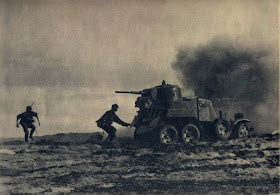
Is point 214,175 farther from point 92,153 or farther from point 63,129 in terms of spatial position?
point 63,129

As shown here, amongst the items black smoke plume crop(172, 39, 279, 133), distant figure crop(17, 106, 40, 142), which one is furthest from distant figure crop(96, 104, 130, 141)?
black smoke plume crop(172, 39, 279, 133)

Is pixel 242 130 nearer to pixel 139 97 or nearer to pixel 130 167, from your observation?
pixel 139 97

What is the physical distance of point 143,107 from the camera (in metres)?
10.1

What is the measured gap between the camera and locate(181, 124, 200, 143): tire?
10164 millimetres

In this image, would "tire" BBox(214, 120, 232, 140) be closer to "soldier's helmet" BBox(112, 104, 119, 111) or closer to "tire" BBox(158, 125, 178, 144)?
"tire" BBox(158, 125, 178, 144)

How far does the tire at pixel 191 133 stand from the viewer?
1016 centimetres

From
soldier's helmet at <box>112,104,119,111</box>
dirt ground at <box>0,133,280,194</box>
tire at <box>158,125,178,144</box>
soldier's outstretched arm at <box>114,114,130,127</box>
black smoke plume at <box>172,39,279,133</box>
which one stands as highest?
black smoke plume at <box>172,39,279,133</box>

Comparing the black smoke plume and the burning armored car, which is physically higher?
the black smoke plume

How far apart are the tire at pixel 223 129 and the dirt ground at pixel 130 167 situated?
201 mm

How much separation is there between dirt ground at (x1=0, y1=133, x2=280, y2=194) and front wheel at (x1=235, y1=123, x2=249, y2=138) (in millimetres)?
337

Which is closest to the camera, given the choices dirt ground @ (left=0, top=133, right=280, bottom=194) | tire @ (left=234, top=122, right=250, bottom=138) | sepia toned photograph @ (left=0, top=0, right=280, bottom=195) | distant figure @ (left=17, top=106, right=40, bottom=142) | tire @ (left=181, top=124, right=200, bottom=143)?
dirt ground @ (left=0, top=133, right=280, bottom=194)

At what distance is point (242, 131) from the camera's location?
10.6 metres

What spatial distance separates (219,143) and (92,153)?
336 cm

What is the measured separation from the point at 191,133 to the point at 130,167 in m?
1.90
